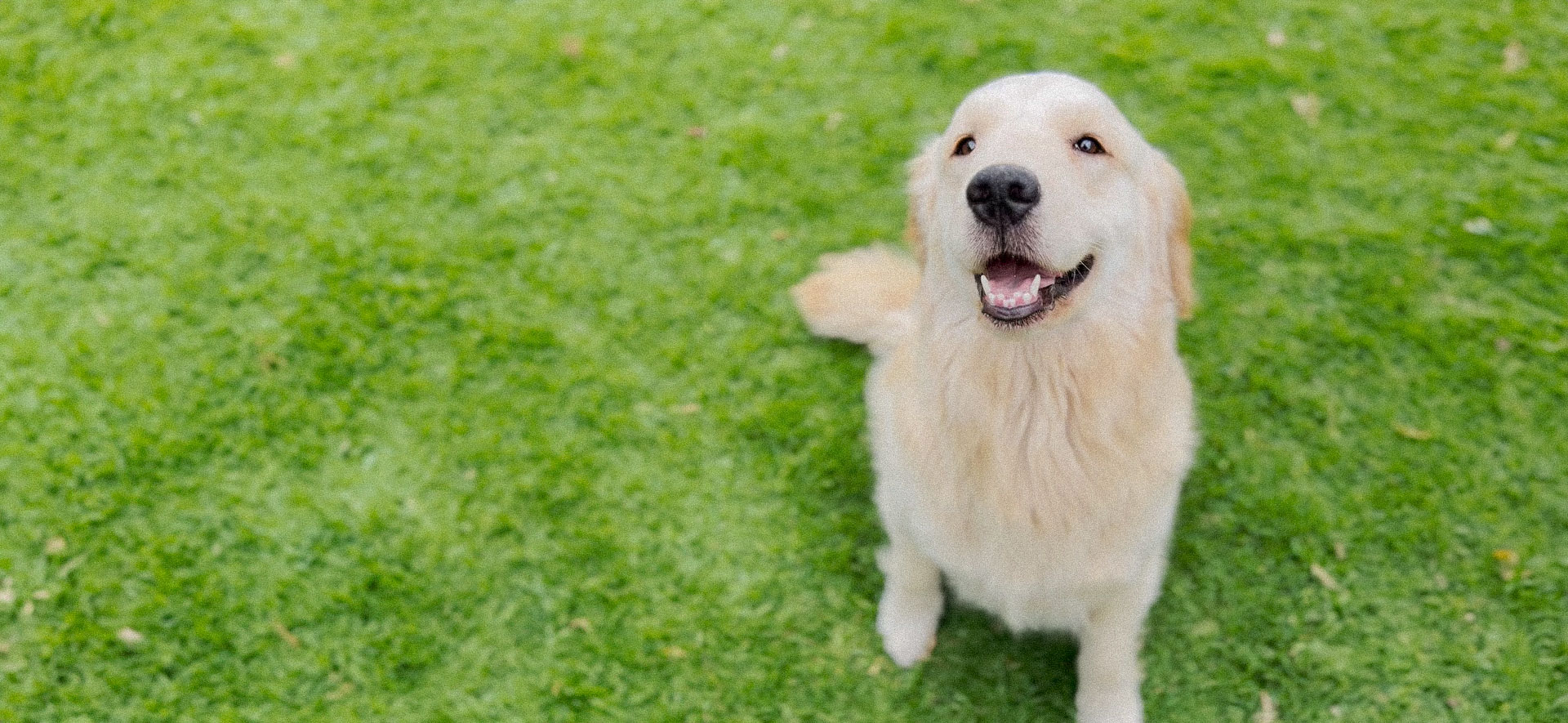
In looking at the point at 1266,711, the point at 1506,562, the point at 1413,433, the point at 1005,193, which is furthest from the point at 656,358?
the point at 1506,562

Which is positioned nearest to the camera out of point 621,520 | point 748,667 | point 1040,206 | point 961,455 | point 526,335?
point 1040,206

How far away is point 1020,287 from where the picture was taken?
1.93m

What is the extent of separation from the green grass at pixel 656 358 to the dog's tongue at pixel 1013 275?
4.20 feet

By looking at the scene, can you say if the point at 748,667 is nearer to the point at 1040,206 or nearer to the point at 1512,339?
the point at 1040,206

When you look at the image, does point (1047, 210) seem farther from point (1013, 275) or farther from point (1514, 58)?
point (1514, 58)

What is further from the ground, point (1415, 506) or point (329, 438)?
point (329, 438)

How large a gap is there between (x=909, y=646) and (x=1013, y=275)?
50.5 inches

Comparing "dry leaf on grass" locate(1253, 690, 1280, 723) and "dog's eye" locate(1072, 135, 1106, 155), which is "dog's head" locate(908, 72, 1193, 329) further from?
"dry leaf on grass" locate(1253, 690, 1280, 723)

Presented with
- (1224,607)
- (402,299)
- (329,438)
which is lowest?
(1224,607)

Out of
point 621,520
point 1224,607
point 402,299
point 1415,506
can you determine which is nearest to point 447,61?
point 402,299

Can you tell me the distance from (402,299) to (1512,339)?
355 cm

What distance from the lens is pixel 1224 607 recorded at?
2.87 metres

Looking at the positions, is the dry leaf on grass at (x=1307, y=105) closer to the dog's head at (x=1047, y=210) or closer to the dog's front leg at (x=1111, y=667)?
the dog's head at (x=1047, y=210)

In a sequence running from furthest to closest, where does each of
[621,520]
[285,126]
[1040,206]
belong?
1. [285,126]
2. [621,520]
3. [1040,206]
